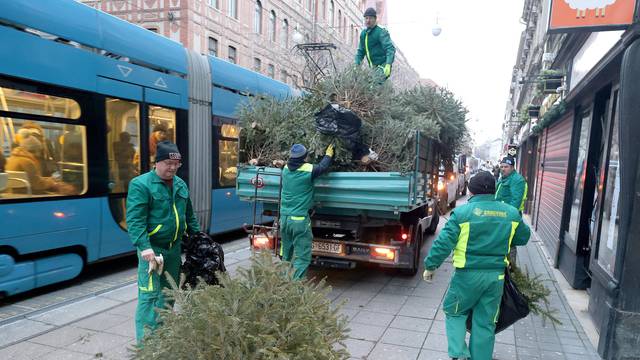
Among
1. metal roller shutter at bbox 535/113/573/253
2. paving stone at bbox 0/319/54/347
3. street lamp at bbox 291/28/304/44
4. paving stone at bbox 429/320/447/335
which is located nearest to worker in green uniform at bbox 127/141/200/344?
paving stone at bbox 0/319/54/347

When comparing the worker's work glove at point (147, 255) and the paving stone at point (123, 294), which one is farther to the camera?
the paving stone at point (123, 294)

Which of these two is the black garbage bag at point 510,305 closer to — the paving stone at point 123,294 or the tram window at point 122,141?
the paving stone at point 123,294

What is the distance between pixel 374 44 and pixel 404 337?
485cm

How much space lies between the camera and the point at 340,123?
5074 mm

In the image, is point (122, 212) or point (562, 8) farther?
point (122, 212)

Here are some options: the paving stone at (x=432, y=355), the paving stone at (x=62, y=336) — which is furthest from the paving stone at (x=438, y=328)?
the paving stone at (x=62, y=336)

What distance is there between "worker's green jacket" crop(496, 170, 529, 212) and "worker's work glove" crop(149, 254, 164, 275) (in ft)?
16.9

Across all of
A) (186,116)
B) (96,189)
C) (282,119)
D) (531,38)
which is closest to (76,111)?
(96,189)

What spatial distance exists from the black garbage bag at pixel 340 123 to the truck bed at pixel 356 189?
458 millimetres

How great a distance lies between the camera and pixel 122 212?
5984mm

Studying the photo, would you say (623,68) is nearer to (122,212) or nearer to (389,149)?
(389,149)

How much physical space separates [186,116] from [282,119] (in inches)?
97.7

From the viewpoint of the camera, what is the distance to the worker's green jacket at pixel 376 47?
6.88 metres

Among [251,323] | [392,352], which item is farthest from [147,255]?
[392,352]
